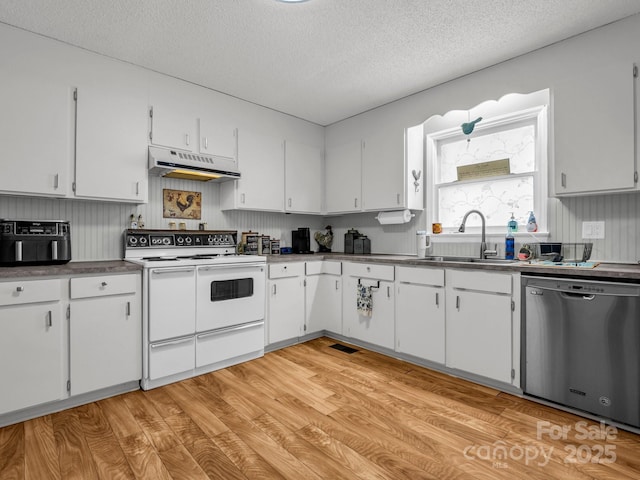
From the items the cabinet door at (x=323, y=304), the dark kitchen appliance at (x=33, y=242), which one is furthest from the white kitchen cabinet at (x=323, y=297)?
the dark kitchen appliance at (x=33, y=242)

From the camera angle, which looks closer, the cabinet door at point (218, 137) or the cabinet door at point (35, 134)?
the cabinet door at point (35, 134)

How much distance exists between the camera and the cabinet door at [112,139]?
2.62 meters

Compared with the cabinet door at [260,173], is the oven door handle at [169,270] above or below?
below

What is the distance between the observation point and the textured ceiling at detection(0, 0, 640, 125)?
2188 mm

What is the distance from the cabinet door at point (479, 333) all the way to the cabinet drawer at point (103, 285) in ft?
8.00

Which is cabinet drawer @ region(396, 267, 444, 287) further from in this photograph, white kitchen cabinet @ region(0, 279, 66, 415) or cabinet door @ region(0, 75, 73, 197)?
cabinet door @ region(0, 75, 73, 197)

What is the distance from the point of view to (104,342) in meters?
2.39

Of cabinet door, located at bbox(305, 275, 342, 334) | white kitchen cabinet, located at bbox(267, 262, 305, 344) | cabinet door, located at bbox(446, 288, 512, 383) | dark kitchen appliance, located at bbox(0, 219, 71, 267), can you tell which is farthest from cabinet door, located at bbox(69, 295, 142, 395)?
cabinet door, located at bbox(446, 288, 512, 383)

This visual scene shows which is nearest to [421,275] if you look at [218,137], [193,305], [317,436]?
[317,436]

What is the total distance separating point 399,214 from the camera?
3.67 metres

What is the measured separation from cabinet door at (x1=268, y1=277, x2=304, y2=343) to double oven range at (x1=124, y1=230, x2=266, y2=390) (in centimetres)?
14

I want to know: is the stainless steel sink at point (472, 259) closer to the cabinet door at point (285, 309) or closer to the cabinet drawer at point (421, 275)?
the cabinet drawer at point (421, 275)

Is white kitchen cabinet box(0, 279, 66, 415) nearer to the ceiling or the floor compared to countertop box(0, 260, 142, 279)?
nearer to the floor

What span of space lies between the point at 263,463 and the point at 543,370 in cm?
187
